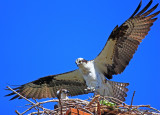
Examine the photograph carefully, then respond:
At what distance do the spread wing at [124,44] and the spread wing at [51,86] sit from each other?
2.39ft

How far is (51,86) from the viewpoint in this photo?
7.43 metres

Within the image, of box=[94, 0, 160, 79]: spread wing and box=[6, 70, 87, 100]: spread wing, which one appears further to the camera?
box=[6, 70, 87, 100]: spread wing

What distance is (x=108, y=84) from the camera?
21.7ft

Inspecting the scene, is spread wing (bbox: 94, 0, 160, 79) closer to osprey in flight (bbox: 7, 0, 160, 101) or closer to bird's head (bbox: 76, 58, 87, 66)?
osprey in flight (bbox: 7, 0, 160, 101)

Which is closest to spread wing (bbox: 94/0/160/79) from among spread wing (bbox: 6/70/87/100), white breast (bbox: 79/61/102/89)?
white breast (bbox: 79/61/102/89)

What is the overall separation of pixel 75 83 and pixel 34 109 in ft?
10.9

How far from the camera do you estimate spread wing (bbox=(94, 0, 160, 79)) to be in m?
6.70

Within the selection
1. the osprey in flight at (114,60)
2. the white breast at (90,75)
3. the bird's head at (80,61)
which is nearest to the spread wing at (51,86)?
the osprey in flight at (114,60)

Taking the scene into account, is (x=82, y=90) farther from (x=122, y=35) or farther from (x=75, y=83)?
(x=122, y=35)

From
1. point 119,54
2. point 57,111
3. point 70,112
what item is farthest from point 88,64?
point 70,112

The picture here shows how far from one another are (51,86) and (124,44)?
81.1 inches

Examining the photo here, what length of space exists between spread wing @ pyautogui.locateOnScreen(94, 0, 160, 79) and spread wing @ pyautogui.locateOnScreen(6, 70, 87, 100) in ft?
2.39

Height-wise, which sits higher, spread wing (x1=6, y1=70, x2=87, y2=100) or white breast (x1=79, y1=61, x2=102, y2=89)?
spread wing (x1=6, y1=70, x2=87, y2=100)

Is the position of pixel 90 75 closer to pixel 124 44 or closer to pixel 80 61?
pixel 80 61
